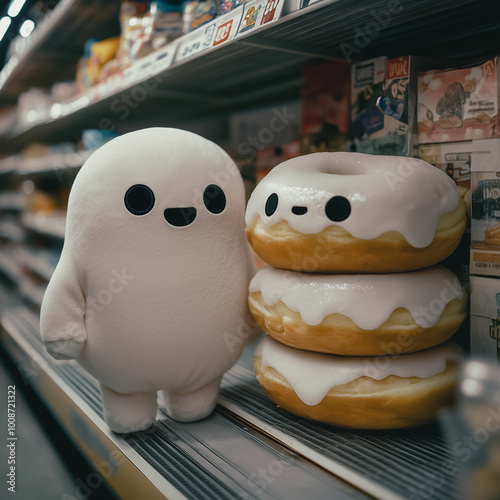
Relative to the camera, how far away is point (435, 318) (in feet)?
3.03

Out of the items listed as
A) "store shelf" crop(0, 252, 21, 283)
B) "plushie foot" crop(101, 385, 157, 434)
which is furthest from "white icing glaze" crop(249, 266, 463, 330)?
"store shelf" crop(0, 252, 21, 283)

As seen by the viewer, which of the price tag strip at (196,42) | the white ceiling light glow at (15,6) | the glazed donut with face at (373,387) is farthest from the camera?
the white ceiling light glow at (15,6)

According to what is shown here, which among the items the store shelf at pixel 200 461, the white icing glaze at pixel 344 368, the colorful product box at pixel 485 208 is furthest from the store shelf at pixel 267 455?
the colorful product box at pixel 485 208

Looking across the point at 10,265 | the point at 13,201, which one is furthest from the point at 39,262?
the point at 13,201

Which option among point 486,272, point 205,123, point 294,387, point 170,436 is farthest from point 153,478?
point 205,123

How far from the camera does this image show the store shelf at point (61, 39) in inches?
95.3

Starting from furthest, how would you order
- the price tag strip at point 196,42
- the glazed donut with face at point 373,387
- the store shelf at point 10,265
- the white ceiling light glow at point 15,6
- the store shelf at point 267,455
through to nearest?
1. the store shelf at point 10,265
2. the white ceiling light glow at point 15,6
3. the price tag strip at point 196,42
4. the glazed donut with face at point 373,387
5. the store shelf at point 267,455

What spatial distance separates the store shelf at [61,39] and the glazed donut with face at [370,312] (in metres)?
1.98

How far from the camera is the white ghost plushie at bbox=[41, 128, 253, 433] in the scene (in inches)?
39.0

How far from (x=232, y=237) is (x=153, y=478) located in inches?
20.3

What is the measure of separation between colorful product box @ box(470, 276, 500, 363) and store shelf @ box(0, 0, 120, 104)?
83.6 inches

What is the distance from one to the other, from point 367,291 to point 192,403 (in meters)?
0.49

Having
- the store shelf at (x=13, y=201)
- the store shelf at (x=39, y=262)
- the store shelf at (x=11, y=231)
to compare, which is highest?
the store shelf at (x=13, y=201)

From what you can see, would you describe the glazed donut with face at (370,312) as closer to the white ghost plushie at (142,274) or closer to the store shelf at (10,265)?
the white ghost plushie at (142,274)
